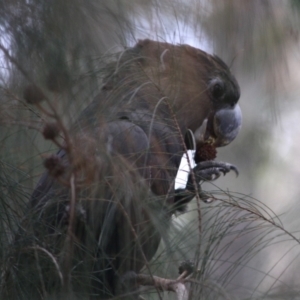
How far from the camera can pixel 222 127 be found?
1.99 meters

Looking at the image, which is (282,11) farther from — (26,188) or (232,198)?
(26,188)

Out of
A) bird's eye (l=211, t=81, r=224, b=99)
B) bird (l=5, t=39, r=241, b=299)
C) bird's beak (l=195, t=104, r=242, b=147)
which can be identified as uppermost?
bird's eye (l=211, t=81, r=224, b=99)

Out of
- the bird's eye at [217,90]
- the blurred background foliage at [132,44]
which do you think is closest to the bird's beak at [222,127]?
the bird's eye at [217,90]

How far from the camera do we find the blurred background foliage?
97 cm

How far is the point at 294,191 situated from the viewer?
1993 millimetres

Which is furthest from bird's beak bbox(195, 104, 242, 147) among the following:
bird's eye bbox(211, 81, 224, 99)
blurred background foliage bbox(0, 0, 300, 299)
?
blurred background foliage bbox(0, 0, 300, 299)

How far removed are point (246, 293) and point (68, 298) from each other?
0.90ft

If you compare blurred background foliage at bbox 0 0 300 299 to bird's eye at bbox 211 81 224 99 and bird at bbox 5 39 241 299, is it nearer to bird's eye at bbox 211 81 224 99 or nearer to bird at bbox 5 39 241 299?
bird at bbox 5 39 241 299

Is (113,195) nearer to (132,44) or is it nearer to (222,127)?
(132,44)

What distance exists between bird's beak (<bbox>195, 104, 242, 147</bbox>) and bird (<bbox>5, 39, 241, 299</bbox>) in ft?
2.69

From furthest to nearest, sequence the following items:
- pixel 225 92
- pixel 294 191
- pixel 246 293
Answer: pixel 294 191 → pixel 225 92 → pixel 246 293

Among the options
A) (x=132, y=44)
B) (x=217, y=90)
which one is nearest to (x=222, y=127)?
(x=217, y=90)

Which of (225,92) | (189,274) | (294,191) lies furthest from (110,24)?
(294,191)

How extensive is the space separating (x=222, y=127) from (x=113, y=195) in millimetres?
1054
